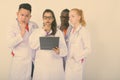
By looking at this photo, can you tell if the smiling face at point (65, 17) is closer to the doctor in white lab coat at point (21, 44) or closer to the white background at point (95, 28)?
the doctor in white lab coat at point (21, 44)

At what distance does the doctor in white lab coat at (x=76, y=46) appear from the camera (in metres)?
2.70

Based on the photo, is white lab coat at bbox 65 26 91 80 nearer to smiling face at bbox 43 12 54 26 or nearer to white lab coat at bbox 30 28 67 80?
white lab coat at bbox 30 28 67 80

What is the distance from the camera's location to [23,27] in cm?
270

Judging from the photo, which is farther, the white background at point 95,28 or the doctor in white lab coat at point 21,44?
the white background at point 95,28

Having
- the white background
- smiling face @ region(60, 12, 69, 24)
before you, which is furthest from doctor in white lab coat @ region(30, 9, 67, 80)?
the white background

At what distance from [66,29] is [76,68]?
0.46 metres

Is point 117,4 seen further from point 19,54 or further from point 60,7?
point 19,54

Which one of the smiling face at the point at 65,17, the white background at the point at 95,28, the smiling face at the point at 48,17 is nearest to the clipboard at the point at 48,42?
the smiling face at the point at 48,17

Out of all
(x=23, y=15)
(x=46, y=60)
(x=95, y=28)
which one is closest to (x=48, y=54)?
(x=46, y=60)

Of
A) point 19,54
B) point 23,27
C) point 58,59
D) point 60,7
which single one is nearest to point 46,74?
point 58,59

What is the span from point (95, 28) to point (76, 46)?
818mm

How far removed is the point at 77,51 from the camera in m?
2.73

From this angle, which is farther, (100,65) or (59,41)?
(100,65)

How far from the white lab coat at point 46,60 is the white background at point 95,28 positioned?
768 millimetres
